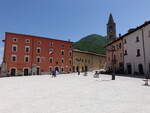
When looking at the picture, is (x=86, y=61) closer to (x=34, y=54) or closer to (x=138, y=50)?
(x=34, y=54)

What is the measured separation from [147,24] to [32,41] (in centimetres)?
3271

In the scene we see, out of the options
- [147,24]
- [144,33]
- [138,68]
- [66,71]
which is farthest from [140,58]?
[66,71]

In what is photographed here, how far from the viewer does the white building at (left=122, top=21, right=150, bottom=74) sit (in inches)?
965

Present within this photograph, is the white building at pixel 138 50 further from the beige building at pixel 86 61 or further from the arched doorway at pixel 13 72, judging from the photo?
the arched doorway at pixel 13 72

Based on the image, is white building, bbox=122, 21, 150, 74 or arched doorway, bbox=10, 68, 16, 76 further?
arched doorway, bbox=10, 68, 16, 76

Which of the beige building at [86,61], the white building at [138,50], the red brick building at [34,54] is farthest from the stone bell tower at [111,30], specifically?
the white building at [138,50]

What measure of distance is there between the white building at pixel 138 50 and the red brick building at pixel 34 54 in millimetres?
23309

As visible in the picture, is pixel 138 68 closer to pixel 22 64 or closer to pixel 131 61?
pixel 131 61

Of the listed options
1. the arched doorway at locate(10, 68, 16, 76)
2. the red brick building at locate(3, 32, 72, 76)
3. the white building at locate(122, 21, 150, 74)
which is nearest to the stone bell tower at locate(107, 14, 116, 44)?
the red brick building at locate(3, 32, 72, 76)

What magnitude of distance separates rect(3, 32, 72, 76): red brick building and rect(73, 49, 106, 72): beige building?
314 centimetres

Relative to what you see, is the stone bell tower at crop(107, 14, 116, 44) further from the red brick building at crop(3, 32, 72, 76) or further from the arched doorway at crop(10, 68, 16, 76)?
the arched doorway at crop(10, 68, 16, 76)

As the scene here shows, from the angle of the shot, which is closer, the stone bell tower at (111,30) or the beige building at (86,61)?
the beige building at (86,61)

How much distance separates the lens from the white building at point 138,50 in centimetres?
2450

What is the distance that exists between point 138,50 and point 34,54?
99.2 feet
